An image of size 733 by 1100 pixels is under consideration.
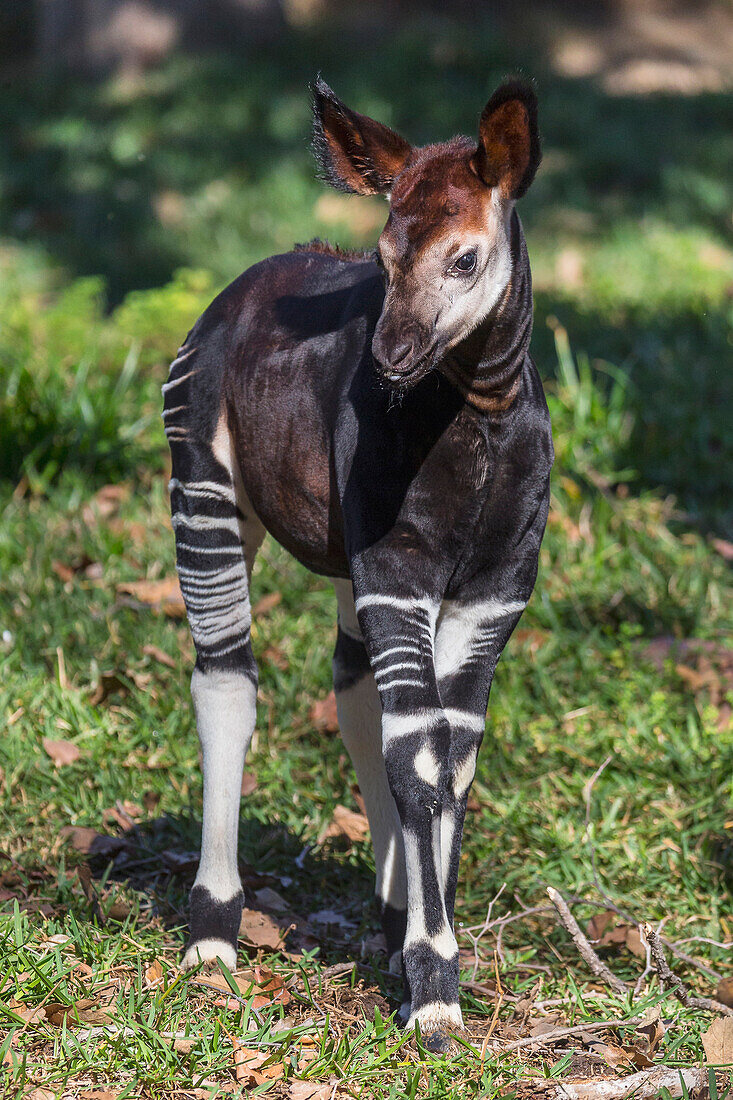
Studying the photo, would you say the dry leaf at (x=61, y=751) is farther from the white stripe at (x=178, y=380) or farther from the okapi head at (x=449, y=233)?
the okapi head at (x=449, y=233)

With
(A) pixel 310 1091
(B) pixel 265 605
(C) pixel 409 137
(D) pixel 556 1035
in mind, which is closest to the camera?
(A) pixel 310 1091

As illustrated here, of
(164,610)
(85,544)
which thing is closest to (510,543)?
(164,610)

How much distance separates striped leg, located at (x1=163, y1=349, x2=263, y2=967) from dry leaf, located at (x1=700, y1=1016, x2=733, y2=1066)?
122 cm

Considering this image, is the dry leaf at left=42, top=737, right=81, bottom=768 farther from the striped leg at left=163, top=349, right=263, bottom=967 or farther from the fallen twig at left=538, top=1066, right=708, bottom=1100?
the fallen twig at left=538, top=1066, right=708, bottom=1100

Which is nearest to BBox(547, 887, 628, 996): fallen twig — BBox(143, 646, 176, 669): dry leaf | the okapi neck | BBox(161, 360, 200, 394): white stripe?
the okapi neck

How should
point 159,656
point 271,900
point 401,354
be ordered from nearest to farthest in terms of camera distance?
point 401,354, point 271,900, point 159,656

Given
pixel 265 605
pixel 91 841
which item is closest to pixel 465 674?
pixel 91 841

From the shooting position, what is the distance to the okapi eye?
8.29ft

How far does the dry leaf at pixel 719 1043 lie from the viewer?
284 centimetres

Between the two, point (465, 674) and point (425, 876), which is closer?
point (425, 876)

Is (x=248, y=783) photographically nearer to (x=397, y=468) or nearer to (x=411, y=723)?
(x=411, y=723)

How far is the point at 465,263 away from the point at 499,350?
0.27 meters

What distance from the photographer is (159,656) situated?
4820mm

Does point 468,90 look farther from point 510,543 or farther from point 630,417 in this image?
point 510,543
